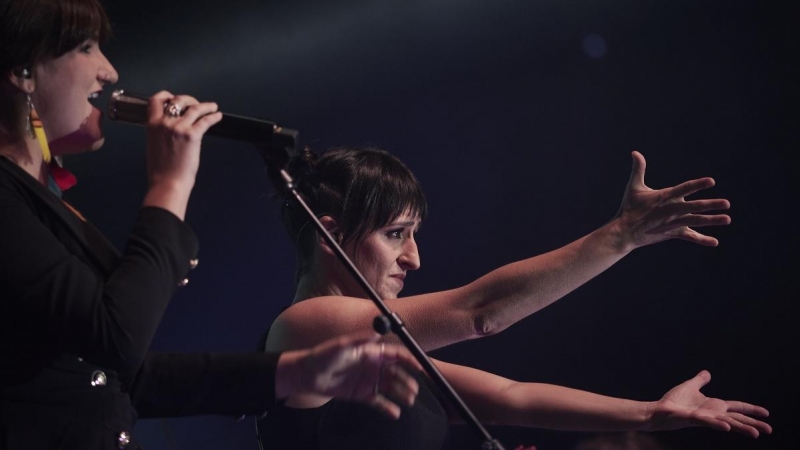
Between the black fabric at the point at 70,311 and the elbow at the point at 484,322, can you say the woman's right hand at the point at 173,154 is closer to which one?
the black fabric at the point at 70,311

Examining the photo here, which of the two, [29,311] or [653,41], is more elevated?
[653,41]

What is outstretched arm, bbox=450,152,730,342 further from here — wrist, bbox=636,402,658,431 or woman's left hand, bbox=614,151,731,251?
wrist, bbox=636,402,658,431

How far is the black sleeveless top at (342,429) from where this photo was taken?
5.27ft

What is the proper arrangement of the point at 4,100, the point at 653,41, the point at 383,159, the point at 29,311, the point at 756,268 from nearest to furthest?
the point at 29,311
the point at 4,100
the point at 383,159
the point at 756,268
the point at 653,41

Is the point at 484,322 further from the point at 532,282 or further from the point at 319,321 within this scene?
the point at 319,321

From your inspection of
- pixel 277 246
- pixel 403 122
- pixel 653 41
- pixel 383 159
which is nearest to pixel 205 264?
pixel 277 246

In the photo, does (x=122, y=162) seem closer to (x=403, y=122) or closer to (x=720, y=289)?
(x=403, y=122)

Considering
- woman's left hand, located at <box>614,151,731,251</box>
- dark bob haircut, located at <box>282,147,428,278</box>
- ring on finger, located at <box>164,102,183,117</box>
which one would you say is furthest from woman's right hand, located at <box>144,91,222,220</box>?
woman's left hand, located at <box>614,151,731,251</box>

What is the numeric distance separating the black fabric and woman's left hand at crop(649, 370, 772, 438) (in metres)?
1.10

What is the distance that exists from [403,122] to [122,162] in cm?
108

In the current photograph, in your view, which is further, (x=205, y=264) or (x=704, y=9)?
(x=205, y=264)

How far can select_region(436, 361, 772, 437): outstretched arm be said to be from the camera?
1.70m

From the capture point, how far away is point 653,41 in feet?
9.12

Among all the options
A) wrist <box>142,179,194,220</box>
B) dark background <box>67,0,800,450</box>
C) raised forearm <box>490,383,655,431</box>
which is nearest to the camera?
wrist <box>142,179,194,220</box>
